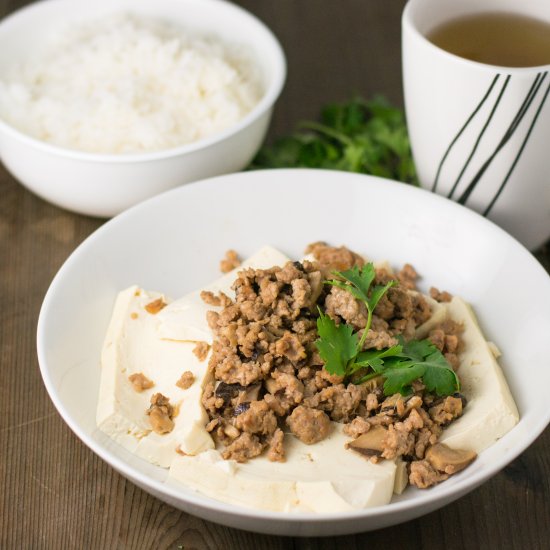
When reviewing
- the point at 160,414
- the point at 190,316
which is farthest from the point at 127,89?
the point at 160,414

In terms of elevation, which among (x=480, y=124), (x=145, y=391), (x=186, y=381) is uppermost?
(x=480, y=124)

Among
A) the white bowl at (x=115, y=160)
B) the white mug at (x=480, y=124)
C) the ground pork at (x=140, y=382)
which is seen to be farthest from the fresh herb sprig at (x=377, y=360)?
the white bowl at (x=115, y=160)

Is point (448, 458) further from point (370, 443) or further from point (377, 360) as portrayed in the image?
point (377, 360)

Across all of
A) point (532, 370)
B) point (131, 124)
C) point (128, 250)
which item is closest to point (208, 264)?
point (128, 250)

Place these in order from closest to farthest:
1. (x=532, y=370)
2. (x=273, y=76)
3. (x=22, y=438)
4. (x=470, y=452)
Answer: (x=470, y=452)
(x=532, y=370)
(x=22, y=438)
(x=273, y=76)

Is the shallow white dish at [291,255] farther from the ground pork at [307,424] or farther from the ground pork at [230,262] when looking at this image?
the ground pork at [307,424]

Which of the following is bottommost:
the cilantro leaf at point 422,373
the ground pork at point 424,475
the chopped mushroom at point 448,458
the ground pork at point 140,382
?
the ground pork at point 140,382

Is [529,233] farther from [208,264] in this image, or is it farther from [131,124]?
[131,124]
